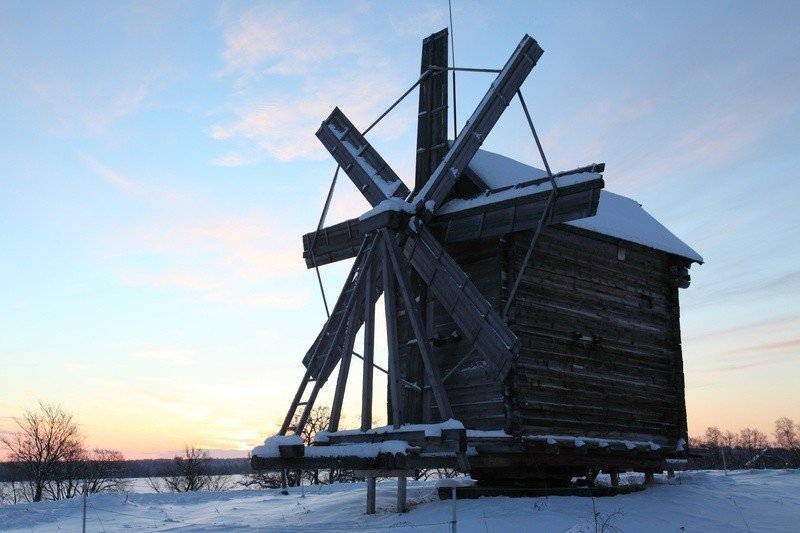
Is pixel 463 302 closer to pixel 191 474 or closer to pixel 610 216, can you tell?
pixel 610 216

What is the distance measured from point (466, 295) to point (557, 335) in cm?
314

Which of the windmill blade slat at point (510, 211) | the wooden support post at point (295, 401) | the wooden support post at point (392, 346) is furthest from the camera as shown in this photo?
the wooden support post at point (295, 401)

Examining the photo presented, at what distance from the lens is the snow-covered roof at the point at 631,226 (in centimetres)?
1608

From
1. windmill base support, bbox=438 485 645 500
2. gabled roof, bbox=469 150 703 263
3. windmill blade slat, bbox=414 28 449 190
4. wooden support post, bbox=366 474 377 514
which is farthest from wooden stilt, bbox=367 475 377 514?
gabled roof, bbox=469 150 703 263

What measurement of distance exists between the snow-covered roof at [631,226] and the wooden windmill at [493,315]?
0.29ft

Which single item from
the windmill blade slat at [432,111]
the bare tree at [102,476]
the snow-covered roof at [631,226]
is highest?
the windmill blade slat at [432,111]

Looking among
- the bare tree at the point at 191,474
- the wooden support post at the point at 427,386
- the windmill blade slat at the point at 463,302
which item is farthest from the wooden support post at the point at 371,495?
the bare tree at the point at 191,474

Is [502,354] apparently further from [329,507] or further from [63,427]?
[63,427]

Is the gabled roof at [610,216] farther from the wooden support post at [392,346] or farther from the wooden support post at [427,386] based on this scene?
the wooden support post at [392,346]

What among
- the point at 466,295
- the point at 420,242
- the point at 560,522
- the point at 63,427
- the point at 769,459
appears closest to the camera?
the point at 560,522

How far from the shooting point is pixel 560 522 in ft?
36.5

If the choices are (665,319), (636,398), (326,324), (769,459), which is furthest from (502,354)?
(769,459)

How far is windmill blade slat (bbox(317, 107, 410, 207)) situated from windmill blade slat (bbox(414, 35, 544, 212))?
0.90m

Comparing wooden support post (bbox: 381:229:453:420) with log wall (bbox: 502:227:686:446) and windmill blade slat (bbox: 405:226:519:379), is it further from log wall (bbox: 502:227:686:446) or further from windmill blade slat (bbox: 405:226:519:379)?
log wall (bbox: 502:227:686:446)
